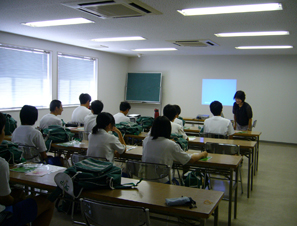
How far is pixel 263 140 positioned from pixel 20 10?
7851mm

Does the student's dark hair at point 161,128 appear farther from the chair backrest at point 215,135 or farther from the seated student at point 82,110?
the seated student at point 82,110

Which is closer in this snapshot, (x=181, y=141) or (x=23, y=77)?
(x=181, y=141)

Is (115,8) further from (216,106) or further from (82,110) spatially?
(82,110)

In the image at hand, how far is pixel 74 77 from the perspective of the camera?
8.61m

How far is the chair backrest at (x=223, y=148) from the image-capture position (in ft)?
12.3

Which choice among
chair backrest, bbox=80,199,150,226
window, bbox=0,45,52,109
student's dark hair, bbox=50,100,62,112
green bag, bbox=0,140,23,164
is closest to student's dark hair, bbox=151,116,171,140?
chair backrest, bbox=80,199,150,226

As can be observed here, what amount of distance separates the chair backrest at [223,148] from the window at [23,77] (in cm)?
502

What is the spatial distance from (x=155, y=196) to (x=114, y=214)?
383mm

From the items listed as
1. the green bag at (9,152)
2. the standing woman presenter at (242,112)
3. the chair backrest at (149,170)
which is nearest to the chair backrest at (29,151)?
the green bag at (9,152)

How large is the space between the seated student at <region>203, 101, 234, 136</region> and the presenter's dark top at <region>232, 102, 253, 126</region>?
4.66ft

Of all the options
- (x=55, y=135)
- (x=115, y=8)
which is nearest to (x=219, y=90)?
(x=115, y=8)

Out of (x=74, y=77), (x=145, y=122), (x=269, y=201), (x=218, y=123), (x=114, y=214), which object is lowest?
(x=269, y=201)

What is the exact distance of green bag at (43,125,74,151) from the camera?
13.0 ft

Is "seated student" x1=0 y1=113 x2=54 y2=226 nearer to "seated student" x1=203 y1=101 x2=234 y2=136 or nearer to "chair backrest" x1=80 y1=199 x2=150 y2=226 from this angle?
"chair backrest" x1=80 y1=199 x2=150 y2=226
